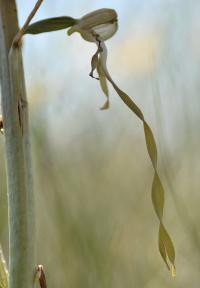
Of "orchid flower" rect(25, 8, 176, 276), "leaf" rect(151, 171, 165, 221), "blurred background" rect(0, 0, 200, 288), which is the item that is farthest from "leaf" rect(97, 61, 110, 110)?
"blurred background" rect(0, 0, 200, 288)

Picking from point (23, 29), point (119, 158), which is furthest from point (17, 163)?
point (119, 158)

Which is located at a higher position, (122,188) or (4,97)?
(4,97)

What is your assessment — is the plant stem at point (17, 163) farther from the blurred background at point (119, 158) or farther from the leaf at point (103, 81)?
the blurred background at point (119, 158)

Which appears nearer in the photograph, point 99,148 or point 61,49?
point 99,148

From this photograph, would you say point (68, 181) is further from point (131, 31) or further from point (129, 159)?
point (131, 31)

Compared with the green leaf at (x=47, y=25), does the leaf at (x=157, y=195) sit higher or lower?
lower

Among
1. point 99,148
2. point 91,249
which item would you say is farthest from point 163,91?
point 91,249

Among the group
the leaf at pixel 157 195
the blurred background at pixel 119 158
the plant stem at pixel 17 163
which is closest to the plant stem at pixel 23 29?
the plant stem at pixel 17 163
